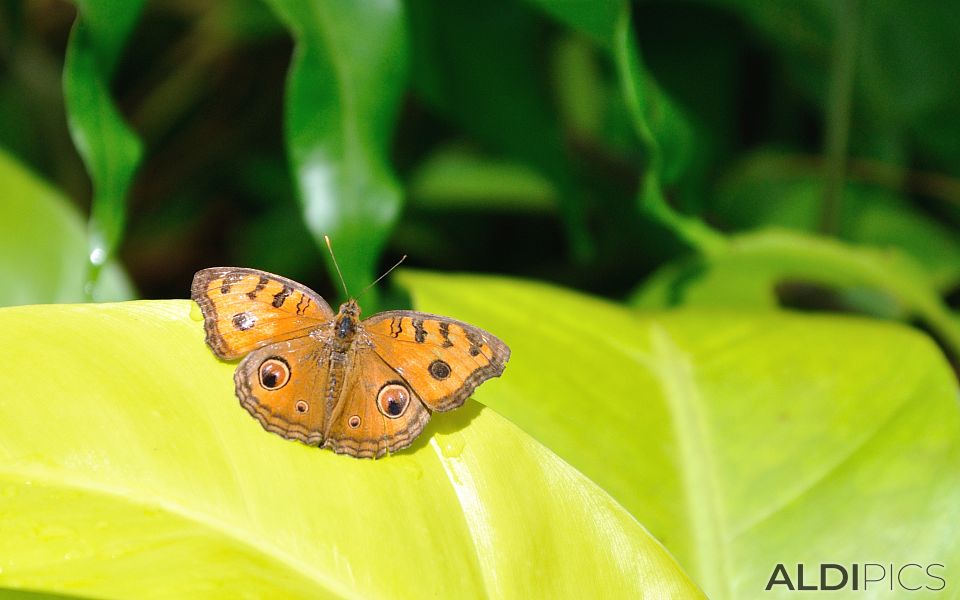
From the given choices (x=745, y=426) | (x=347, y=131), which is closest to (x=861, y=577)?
(x=745, y=426)

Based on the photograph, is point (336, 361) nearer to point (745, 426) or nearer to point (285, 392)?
point (285, 392)

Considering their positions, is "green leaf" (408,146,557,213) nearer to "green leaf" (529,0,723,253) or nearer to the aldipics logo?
"green leaf" (529,0,723,253)

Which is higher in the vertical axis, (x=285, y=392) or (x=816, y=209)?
(x=816, y=209)

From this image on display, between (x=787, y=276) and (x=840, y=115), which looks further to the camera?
(x=840, y=115)

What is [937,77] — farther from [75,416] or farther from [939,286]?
[75,416]

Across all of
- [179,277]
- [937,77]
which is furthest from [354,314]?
[179,277]

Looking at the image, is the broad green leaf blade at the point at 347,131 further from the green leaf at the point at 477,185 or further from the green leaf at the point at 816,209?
the green leaf at the point at 816,209

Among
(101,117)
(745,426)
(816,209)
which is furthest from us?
(816,209)
